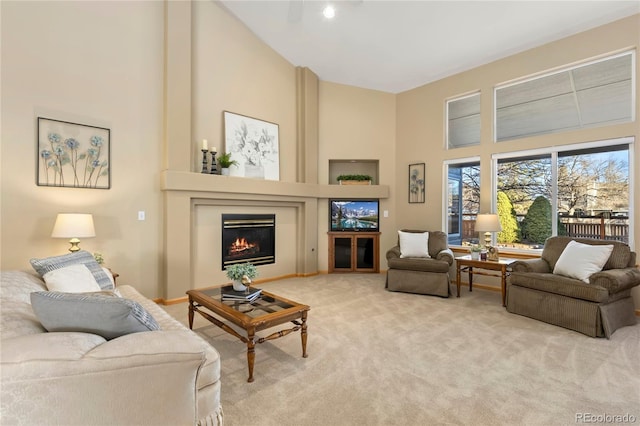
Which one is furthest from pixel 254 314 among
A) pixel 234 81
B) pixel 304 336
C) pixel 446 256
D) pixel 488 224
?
pixel 234 81

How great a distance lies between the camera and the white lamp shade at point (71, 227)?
311 centimetres

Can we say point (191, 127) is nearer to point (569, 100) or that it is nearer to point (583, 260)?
point (583, 260)

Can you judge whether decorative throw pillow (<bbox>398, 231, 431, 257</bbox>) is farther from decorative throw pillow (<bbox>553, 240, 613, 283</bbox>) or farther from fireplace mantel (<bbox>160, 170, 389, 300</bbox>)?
decorative throw pillow (<bbox>553, 240, 613, 283</bbox>)

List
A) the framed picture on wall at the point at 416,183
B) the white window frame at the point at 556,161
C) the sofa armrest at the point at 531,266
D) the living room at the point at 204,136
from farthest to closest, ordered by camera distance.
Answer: the framed picture on wall at the point at 416,183, the white window frame at the point at 556,161, the sofa armrest at the point at 531,266, the living room at the point at 204,136

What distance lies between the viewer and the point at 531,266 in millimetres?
3717

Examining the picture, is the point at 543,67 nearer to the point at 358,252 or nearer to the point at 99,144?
the point at 358,252

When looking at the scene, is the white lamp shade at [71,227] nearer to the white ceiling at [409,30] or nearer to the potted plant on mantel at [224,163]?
the potted plant on mantel at [224,163]

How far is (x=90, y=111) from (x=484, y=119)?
5591mm

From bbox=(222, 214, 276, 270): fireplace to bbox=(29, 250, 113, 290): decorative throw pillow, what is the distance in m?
2.19

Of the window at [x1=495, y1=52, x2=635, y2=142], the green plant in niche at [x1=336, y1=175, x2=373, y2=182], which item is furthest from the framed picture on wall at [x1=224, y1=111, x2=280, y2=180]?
the window at [x1=495, y1=52, x2=635, y2=142]

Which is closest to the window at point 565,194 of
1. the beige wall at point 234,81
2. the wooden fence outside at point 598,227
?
the wooden fence outside at point 598,227

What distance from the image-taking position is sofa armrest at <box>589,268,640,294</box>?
3.01 metres

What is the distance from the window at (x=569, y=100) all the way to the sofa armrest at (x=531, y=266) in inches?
78.6

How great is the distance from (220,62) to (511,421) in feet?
17.6
